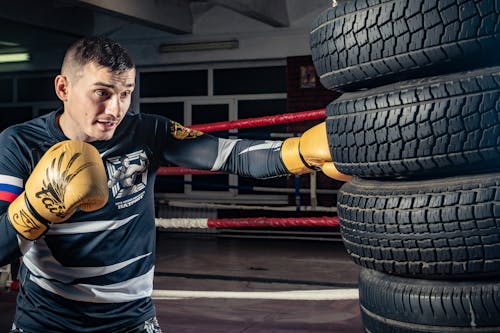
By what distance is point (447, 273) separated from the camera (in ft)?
4.48

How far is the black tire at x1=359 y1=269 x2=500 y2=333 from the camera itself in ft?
4.46

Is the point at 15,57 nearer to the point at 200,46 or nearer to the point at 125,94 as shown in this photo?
the point at 200,46

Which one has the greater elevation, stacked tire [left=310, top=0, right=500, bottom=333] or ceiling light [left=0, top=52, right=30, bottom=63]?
ceiling light [left=0, top=52, right=30, bottom=63]

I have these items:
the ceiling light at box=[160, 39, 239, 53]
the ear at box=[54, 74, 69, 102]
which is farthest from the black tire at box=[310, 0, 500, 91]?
the ceiling light at box=[160, 39, 239, 53]

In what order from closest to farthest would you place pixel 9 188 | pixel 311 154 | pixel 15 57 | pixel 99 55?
pixel 9 188, pixel 99 55, pixel 311 154, pixel 15 57

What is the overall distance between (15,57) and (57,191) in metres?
9.19

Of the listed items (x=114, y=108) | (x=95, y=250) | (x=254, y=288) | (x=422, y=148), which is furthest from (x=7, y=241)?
(x=254, y=288)

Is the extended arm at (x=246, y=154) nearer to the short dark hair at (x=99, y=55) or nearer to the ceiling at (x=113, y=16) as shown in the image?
the short dark hair at (x=99, y=55)

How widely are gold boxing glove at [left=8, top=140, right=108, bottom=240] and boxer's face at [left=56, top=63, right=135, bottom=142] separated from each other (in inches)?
8.3

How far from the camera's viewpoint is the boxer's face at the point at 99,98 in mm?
1571

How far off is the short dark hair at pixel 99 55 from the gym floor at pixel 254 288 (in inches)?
44.3

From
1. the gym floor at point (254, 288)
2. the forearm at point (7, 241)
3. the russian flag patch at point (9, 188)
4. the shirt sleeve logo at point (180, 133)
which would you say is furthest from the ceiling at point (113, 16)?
the forearm at point (7, 241)

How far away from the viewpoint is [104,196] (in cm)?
139

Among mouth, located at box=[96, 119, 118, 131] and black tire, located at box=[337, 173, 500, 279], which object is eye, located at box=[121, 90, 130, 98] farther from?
black tire, located at box=[337, 173, 500, 279]
